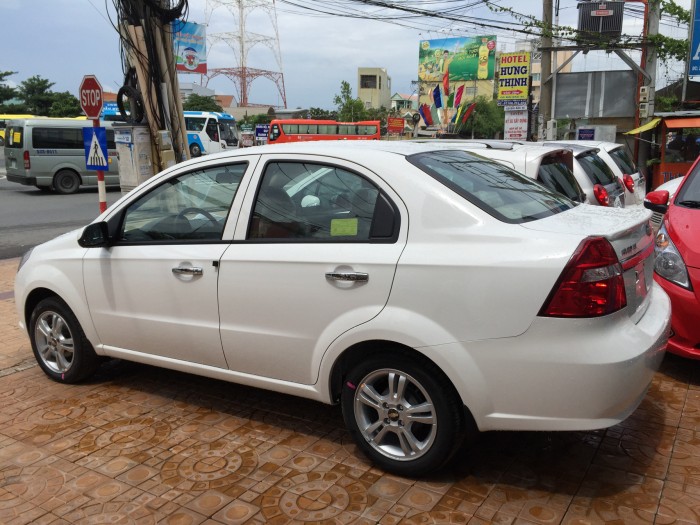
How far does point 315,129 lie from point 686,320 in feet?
127

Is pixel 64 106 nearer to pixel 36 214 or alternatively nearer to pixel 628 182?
pixel 36 214

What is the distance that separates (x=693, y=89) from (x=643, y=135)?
335 cm

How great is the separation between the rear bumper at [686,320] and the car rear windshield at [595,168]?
3082 millimetres

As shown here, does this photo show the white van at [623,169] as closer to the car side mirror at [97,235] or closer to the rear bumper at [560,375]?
the rear bumper at [560,375]

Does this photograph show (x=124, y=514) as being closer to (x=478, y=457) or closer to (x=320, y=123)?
(x=478, y=457)

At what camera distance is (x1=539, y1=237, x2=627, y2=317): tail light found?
2645mm

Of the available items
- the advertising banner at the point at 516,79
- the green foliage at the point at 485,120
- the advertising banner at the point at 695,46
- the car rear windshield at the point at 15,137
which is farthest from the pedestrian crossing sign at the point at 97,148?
the green foliage at the point at 485,120

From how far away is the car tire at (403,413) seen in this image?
2932mm

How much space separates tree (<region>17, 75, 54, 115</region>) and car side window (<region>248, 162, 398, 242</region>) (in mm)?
61453

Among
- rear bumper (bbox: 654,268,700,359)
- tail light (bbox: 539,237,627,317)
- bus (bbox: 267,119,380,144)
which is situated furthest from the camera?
bus (bbox: 267,119,380,144)

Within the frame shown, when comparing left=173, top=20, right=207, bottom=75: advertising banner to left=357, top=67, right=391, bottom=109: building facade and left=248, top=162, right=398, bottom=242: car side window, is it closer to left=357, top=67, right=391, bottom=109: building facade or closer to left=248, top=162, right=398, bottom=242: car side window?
A: left=248, top=162, right=398, bottom=242: car side window

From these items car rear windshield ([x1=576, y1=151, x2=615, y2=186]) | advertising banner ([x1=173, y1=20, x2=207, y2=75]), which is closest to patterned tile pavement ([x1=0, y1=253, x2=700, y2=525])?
car rear windshield ([x1=576, y1=151, x2=615, y2=186])

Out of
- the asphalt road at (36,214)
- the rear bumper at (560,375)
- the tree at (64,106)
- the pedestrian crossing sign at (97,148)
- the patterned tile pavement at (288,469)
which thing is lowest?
the asphalt road at (36,214)

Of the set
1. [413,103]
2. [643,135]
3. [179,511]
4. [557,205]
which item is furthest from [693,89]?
[413,103]
